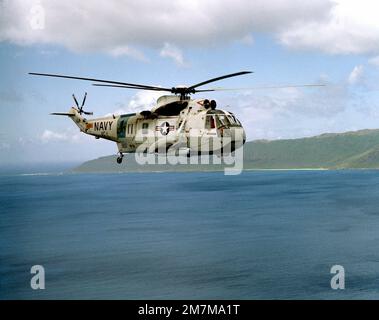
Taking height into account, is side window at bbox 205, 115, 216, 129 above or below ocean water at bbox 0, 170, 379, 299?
above

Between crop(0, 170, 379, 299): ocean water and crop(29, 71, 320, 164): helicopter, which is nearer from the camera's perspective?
crop(29, 71, 320, 164): helicopter

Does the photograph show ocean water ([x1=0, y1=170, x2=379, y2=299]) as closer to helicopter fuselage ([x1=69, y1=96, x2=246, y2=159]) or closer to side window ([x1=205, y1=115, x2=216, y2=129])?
helicopter fuselage ([x1=69, y1=96, x2=246, y2=159])

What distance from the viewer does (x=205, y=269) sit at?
372 feet

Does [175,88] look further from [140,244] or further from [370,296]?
[140,244]

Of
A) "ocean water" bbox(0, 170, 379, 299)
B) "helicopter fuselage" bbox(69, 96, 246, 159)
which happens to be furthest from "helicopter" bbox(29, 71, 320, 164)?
"ocean water" bbox(0, 170, 379, 299)

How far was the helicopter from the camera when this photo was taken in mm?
23812

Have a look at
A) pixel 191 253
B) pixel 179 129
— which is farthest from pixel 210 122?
pixel 191 253

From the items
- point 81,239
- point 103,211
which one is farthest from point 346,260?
point 103,211

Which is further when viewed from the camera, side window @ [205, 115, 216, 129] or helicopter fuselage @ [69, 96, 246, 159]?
side window @ [205, 115, 216, 129]

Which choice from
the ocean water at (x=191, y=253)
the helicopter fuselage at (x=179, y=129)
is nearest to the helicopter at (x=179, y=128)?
the helicopter fuselage at (x=179, y=129)

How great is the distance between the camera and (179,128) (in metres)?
24.6

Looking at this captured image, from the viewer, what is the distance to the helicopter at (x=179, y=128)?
2381 centimetres

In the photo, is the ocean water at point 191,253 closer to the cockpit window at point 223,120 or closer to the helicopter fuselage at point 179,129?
the helicopter fuselage at point 179,129

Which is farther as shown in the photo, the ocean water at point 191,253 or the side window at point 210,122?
the ocean water at point 191,253
